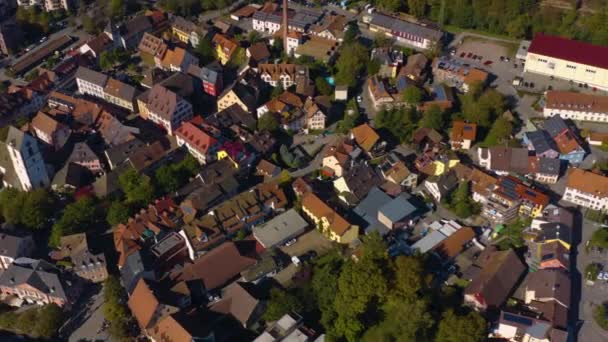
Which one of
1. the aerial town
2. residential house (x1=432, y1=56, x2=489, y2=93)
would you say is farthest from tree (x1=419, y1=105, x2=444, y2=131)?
residential house (x1=432, y1=56, x2=489, y2=93)

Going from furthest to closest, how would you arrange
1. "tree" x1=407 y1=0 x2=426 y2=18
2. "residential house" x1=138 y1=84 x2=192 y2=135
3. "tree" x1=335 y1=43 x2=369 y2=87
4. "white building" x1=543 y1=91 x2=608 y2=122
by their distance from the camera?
"tree" x1=407 y1=0 x2=426 y2=18 < "tree" x1=335 y1=43 x2=369 y2=87 < "residential house" x1=138 y1=84 x2=192 y2=135 < "white building" x1=543 y1=91 x2=608 y2=122

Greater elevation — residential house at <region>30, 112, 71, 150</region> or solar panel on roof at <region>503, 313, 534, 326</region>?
residential house at <region>30, 112, 71, 150</region>

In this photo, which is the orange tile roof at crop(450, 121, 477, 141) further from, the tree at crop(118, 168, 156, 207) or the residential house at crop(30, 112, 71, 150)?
the residential house at crop(30, 112, 71, 150)

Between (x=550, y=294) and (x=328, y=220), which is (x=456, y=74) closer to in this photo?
(x=328, y=220)

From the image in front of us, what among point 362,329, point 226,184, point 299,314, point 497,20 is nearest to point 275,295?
point 299,314

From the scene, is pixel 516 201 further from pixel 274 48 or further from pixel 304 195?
pixel 274 48

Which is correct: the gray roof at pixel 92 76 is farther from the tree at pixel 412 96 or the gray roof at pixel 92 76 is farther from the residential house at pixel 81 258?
the tree at pixel 412 96
